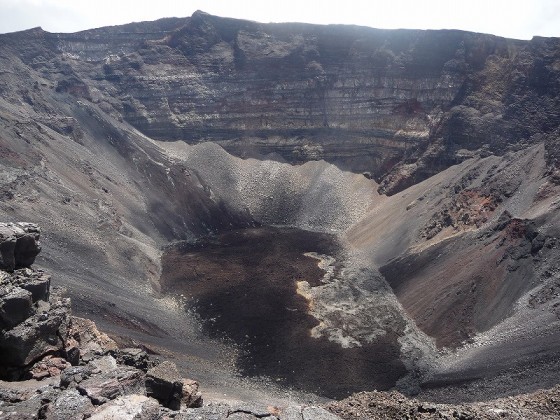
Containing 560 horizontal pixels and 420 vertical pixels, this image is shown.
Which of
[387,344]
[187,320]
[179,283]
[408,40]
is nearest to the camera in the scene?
[387,344]

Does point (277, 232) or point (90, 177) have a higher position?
point (90, 177)

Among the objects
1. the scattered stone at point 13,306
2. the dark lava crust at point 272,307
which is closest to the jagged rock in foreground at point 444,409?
the scattered stone at point 13,306

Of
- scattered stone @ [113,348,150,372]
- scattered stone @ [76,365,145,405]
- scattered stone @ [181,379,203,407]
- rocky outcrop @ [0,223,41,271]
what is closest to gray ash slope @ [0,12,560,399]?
scattered stone @ [113,348,150,372]

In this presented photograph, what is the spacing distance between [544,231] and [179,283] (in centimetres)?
3128

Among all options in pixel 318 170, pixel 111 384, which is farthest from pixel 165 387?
pixel 318 170

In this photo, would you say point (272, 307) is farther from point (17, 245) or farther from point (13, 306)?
point (13, 306)

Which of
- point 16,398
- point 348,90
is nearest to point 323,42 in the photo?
point 348,90

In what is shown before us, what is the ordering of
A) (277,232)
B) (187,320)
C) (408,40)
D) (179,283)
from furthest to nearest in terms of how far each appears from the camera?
(408,40), (277,232), (179,283), (187,320)

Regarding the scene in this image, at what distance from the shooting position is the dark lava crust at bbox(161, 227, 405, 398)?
31141mm

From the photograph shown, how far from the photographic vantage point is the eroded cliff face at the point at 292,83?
2773 inches

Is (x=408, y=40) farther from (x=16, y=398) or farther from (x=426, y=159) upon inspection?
(x=16, y=398)

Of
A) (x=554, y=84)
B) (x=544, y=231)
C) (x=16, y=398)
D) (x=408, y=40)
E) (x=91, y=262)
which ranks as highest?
(x=408, y=40)

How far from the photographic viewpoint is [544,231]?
116ft

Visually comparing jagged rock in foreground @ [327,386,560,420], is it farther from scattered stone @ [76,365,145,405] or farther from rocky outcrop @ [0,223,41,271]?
rocky outcrop @ [0,223,41,271]
